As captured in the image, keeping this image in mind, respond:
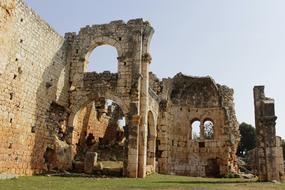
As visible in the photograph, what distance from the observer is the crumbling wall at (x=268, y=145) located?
1551 cm

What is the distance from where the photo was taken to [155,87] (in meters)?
24.7

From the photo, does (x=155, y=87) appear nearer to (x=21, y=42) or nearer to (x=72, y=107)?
(x=72, y=107)

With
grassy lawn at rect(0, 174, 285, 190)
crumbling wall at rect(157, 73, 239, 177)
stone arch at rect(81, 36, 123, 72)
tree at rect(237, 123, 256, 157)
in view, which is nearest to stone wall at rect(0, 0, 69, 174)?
stone arch at rect(81, 36, 123, 72)

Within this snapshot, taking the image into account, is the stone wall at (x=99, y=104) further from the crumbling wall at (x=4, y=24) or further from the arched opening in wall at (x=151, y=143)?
the crumbling wall at (x=4, y=24)

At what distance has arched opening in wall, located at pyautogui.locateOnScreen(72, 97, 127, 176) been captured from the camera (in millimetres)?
16500

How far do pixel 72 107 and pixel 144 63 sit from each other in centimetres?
461

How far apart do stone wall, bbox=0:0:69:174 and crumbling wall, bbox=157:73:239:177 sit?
9426 mm

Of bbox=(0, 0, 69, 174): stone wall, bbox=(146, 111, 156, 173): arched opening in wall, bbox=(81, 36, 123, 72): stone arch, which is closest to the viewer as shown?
bbox=(0, 0, 69, 174): stone wall

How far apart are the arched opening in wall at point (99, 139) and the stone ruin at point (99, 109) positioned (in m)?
0.06

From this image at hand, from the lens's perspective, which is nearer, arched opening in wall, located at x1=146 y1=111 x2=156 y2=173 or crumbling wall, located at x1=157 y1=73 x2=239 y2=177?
arched opening in wall, located at x1=146 y1=111 x2=156 y2=173

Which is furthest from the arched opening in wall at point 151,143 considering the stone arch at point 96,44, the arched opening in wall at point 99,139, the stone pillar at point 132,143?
the stone arch at point 96,44

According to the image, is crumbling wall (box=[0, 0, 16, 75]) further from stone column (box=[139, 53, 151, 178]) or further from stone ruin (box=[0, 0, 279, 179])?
Answer: stone column (box=[139, 53, 151, 178])

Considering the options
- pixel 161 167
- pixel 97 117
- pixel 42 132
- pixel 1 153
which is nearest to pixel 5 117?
pixel 1 153

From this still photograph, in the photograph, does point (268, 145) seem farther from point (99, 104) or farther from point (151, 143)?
point (99, 104)
